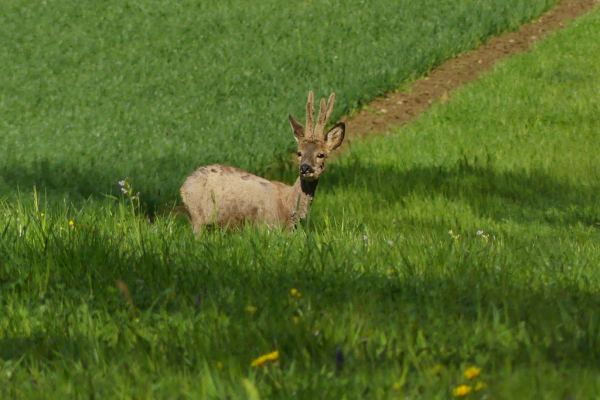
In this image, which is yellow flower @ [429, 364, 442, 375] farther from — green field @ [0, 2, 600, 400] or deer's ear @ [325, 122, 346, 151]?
deer's ear @ [325, 122, 346, 151]

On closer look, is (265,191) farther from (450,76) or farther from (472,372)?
Answer: (450,76)

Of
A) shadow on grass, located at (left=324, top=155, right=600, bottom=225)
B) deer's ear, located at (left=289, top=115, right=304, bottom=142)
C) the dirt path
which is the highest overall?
deer's ear, located at (left=289, top=115, right=304, bottom=142)

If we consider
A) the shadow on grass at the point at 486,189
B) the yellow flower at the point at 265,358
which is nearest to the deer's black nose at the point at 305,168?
the shadow on grass at the point at 486,189

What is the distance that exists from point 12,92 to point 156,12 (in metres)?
6.09

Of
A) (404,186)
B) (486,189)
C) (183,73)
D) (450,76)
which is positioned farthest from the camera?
(183,73)

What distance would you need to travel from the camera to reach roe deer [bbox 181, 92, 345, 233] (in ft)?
22.8

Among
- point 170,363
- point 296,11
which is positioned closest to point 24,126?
point 296,11

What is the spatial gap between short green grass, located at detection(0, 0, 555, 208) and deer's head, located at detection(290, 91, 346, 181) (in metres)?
4.13

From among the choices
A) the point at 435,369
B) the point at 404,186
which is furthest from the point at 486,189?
the point at 435,369

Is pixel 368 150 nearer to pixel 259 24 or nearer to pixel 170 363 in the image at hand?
pixel 259 24

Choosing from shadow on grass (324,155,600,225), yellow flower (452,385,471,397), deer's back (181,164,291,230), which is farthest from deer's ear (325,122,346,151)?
yellow flower (452,385,471,397)

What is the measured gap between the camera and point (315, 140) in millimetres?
6961

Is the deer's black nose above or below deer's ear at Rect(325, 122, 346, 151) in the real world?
below

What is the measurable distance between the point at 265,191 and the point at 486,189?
4.62 m
